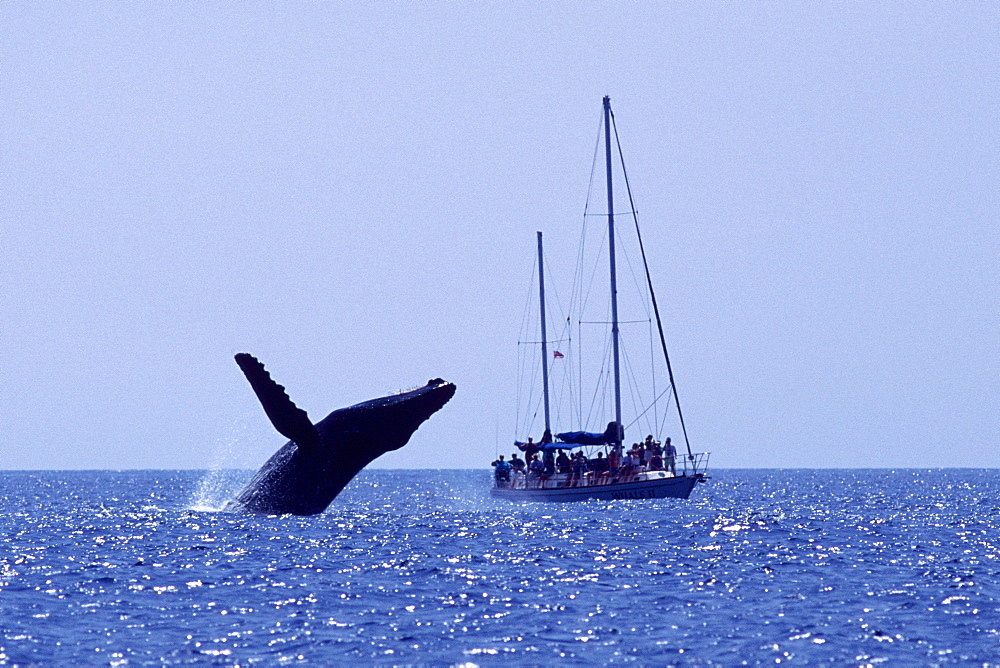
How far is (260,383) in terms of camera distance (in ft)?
59.0

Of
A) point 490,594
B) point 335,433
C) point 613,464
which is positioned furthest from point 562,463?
point 490,594

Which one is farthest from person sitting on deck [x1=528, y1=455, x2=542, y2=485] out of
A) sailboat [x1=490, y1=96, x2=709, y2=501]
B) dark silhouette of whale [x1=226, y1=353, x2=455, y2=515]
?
dark silhouette of whale [x1=226, y1=353, x2=455, y2=515]

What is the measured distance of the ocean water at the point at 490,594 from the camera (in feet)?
39.4

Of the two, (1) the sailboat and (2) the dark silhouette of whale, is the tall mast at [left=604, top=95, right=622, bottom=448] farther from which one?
(2) the dark silhouette of whale

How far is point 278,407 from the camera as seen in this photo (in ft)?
60.2

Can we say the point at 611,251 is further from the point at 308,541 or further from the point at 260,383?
the point at 260,383

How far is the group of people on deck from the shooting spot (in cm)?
3603

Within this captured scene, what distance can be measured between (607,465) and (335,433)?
1876cm

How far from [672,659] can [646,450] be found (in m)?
25.3

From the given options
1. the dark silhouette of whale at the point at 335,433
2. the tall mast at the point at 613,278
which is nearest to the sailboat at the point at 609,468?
the tall mast at the point at 613,278

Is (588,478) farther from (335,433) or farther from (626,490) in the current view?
(335,433)

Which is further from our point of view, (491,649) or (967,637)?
(967,637)

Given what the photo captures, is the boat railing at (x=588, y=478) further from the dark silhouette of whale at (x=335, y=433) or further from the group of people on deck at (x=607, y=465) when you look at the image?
the dark silhouette of whale at (x=335, y=433)

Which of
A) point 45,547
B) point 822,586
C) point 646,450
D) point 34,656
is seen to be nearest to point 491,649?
point 34,656
